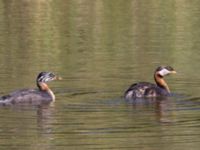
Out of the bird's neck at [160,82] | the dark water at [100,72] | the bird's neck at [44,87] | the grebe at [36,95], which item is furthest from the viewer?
the bird's neck at [160,82]

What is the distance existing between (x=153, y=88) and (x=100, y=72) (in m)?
2.70

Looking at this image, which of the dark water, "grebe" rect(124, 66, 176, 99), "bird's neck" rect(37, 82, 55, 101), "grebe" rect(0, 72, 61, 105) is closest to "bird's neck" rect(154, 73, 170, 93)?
"grebe" rect(124, 66, 176, 99)

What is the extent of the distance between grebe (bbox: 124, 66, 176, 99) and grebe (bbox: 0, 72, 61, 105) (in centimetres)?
147

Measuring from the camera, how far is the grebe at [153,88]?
812 inches

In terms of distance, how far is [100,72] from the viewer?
23750mm

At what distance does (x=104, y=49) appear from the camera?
94.2 feet

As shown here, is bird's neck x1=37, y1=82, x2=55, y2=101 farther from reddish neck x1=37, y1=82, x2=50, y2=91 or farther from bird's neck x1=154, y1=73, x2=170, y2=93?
bird's neck x1=154, y1=73, x2=170, y2=93

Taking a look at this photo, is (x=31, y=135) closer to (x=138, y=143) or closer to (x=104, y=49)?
(x=138, y=143)

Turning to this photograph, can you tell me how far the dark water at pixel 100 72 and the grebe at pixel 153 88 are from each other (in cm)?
29

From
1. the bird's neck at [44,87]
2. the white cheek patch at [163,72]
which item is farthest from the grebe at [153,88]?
the bird's neck at [44,87]

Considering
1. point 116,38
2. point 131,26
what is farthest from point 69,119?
point 131,26

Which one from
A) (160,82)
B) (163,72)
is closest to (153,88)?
(160,82)

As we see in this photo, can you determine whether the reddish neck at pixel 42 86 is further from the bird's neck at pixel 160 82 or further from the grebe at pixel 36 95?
the bird's neck at pixel 160 82

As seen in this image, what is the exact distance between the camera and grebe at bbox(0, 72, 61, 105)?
2014 centimetres
